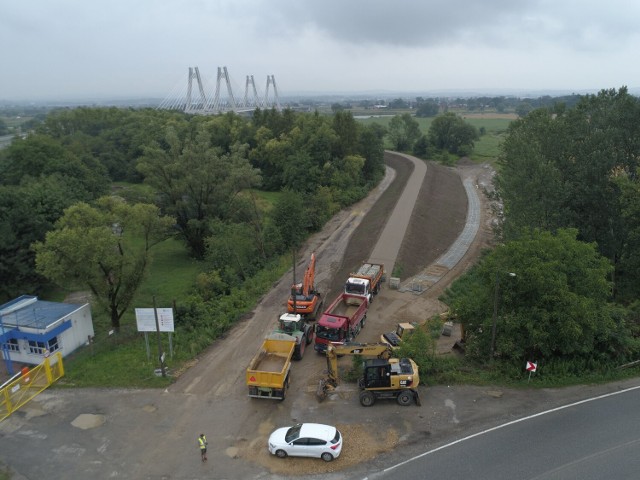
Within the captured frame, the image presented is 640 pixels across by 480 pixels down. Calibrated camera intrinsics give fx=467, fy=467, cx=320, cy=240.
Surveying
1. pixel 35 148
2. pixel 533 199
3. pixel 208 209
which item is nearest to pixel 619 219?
pixel 533 199

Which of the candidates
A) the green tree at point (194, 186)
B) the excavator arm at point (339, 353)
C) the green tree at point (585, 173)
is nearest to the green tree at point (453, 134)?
the green tree at point (194, 186)

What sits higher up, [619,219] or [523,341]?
[619,219]

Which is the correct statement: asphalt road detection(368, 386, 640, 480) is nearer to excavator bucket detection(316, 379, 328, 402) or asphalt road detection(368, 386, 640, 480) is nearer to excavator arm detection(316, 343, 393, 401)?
excavator bucket detection(316, 379, 328, 402)

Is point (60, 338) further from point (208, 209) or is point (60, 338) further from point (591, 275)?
point (591, 275)

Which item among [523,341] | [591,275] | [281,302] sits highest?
[591,275]

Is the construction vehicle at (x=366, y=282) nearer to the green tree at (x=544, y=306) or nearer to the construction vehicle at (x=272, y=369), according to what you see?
the construction vehicle at (x=272, y=369)

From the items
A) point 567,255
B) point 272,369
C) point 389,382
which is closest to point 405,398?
point 389,382

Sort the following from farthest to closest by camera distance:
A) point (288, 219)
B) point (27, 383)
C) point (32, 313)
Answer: point (288, 219) < point (32, 313) < point (27, 383)

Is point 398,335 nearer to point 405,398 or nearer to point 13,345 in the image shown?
point 405,398
